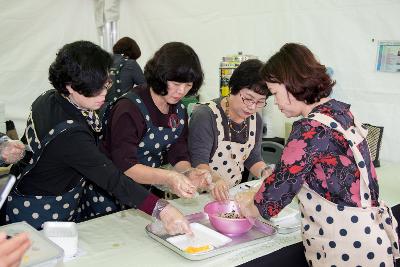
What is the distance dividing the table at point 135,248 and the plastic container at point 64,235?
0.13 feet

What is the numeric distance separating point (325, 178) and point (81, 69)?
0.83 m

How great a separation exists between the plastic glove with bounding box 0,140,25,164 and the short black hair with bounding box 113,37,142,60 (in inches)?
96.5

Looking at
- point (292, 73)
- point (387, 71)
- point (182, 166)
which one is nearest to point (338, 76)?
point (387, 71)

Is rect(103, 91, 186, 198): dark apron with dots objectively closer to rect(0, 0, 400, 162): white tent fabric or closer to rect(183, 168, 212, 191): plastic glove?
rect(183, 168, 212, 191): plastic glove

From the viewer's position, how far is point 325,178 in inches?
46.4

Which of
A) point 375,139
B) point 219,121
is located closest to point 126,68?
point 219,121

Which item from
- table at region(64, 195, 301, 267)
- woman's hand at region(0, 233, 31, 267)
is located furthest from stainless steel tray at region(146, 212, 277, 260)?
woman's hand at region(0, 233, 31, 267)

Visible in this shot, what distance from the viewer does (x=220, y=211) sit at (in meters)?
1.62

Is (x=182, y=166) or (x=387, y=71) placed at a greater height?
(x=387, y=71)

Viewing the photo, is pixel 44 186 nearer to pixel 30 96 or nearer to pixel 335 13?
pixel 335 13

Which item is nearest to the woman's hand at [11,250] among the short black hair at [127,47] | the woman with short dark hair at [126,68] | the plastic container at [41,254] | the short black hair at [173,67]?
the plastic container at [41,254]

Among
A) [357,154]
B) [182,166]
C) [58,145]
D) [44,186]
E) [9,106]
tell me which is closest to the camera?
[357,154]

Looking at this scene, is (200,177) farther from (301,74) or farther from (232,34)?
(232,34)

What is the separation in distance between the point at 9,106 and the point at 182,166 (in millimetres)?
2556
